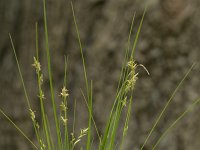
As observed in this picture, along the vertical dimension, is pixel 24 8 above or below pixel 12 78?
above

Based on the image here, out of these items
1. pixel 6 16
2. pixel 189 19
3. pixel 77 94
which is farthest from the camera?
pixel 6 16

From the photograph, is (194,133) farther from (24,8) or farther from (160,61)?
(24,8)

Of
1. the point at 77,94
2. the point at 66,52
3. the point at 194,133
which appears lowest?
the point at 194,133

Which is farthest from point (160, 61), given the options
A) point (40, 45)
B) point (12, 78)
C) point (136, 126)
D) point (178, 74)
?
point (12, 78)

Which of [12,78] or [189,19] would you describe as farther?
[12,78]

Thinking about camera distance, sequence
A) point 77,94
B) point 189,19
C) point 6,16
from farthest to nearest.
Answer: point 6,16 → point 77,94 → point 189,19

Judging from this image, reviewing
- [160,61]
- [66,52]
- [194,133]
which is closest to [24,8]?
[66,52]
